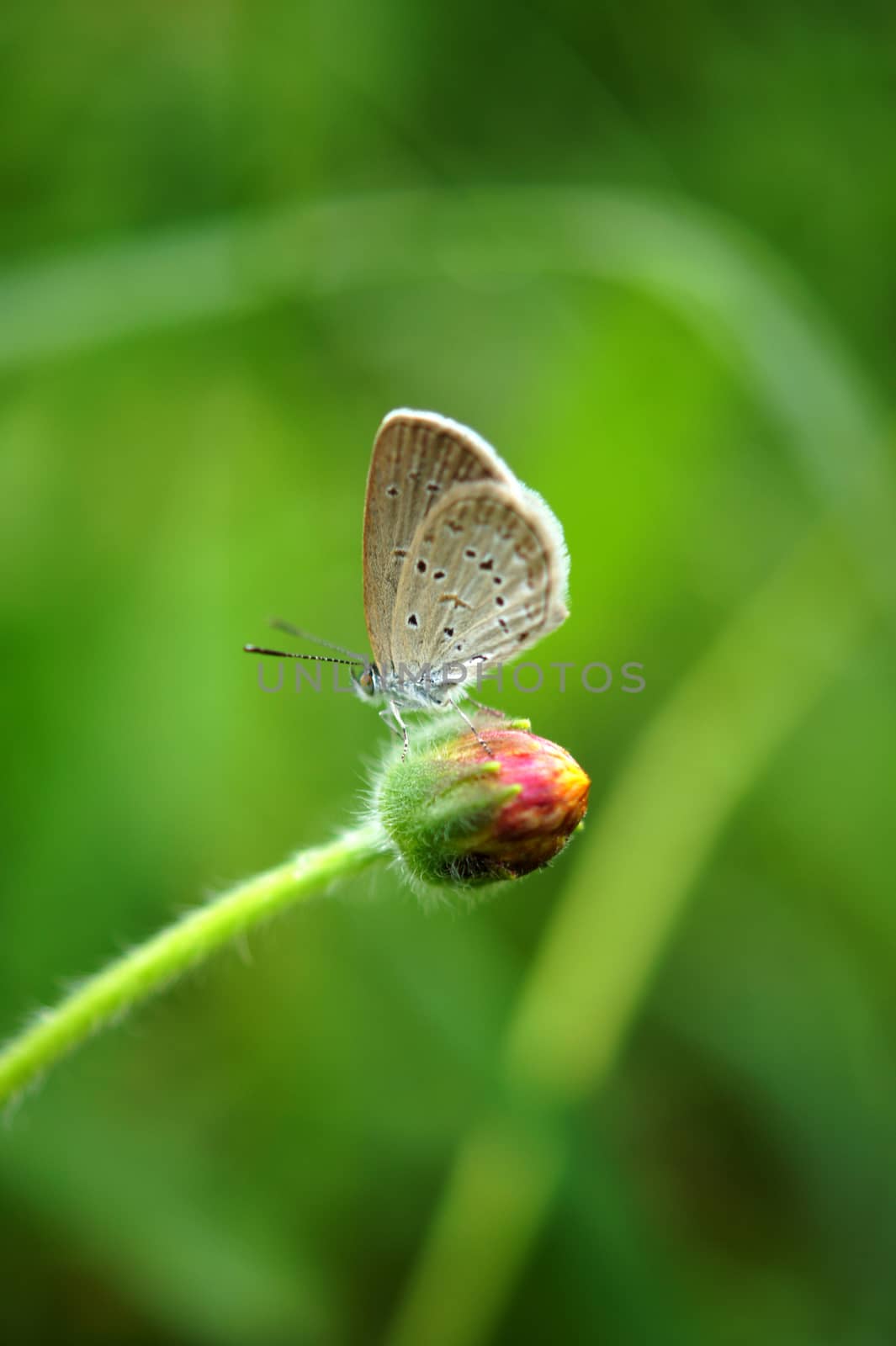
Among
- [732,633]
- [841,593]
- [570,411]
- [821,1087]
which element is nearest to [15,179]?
[570,411]

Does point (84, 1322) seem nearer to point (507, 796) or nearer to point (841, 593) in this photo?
point (507, 796)

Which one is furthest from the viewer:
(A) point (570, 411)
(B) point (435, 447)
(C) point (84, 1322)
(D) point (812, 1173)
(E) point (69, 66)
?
(E) point (69, 66)

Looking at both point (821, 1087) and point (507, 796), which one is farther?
point (821, 1087)

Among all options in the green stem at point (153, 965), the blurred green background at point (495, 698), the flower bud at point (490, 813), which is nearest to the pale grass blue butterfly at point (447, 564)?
the flower bud at point (490, 813)

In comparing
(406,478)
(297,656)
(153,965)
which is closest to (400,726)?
(297,656)

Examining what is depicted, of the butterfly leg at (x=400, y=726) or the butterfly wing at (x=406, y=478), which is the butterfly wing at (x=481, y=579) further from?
the butterfly leg at (x=400, y=726)

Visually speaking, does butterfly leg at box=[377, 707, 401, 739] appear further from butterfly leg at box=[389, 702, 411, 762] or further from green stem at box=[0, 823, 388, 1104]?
green stem at box=[0, 823, 388, 1104]

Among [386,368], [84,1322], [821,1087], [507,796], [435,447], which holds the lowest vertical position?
[84,1322]
